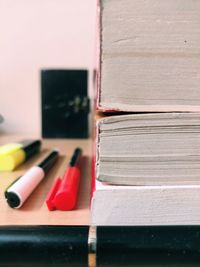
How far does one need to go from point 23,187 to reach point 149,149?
0.40ft

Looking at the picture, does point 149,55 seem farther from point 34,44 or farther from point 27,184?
point 34,44

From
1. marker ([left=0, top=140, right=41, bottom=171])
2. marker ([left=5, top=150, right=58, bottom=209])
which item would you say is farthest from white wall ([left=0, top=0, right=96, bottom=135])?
marker ([left=5, top=150, right=58, bottom=209])

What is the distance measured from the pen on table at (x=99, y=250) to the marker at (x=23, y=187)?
65 millimetres

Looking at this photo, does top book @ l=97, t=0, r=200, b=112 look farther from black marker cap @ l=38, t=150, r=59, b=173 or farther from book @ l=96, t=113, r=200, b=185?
black marker cap @ l=38, t=150, r=59, b=173

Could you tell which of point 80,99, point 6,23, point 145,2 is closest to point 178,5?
point 145,2

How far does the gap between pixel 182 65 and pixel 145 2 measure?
47 millimetres

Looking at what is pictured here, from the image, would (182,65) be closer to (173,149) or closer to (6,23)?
(173,149)

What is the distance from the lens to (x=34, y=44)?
29.9 inches

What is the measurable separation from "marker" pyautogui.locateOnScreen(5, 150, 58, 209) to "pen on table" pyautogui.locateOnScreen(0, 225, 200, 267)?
65mm

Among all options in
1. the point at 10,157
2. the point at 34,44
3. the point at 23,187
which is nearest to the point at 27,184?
the point at 23,187

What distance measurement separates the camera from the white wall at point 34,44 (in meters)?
0.75

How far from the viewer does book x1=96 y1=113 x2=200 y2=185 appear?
0.21 metres

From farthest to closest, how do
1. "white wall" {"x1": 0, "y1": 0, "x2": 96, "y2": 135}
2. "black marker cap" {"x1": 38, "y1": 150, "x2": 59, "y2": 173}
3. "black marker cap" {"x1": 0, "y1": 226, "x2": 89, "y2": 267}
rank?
"white wall" {"x1": 0, "y1": 0, "x2": 96, "y2": 135}, "black marker cap" {"x1": 38, "y1": 150, "x2": 59, "y2": 173}, "black marker cap" {"x1": 0, "y1": 226, "x2": 89, "y2": 267}

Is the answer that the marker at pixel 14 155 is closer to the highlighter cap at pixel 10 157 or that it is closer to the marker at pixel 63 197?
the highlighter cap at pixel 10 157
